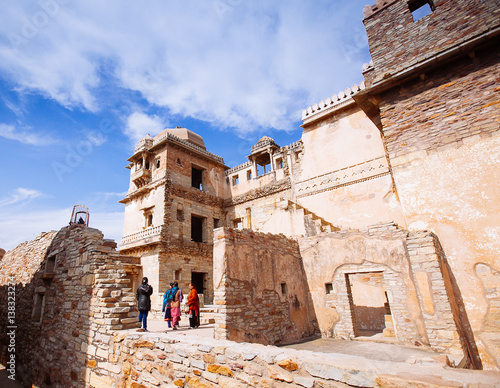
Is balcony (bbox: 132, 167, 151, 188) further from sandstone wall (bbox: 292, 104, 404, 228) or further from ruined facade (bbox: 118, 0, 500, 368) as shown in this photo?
ruined facade (bbox: 118, 0, 500, 368)

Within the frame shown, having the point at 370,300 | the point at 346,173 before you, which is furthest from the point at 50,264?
the point at 346,173

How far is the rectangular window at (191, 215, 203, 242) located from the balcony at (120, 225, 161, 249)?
14.7ft

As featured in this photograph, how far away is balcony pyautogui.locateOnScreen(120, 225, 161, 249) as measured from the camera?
52.6 feet

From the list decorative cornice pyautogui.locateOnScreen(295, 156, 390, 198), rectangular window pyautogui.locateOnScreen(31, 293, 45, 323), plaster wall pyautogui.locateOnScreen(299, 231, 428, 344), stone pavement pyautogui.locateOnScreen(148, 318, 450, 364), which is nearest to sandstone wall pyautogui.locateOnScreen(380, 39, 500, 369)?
plaster wall pyautogui.locateOnScreen(299, 231, 428, 344)

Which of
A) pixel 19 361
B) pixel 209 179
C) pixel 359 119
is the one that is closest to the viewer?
pixel 19 361

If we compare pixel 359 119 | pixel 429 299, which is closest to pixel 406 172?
pixel 429 299

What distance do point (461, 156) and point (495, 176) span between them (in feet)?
2.77

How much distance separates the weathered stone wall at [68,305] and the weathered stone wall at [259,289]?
223 cm

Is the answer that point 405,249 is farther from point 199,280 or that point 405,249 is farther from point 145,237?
point 145,237

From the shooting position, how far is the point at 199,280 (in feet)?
59.4

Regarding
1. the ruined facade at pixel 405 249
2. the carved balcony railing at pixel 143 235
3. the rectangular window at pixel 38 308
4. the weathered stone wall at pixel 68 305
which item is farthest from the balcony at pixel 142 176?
the rectangular window at pixel 38 308

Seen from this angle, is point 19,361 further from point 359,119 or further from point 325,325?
point 359,119

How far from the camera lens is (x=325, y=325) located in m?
8.70

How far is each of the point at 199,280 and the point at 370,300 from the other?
11292 mm
